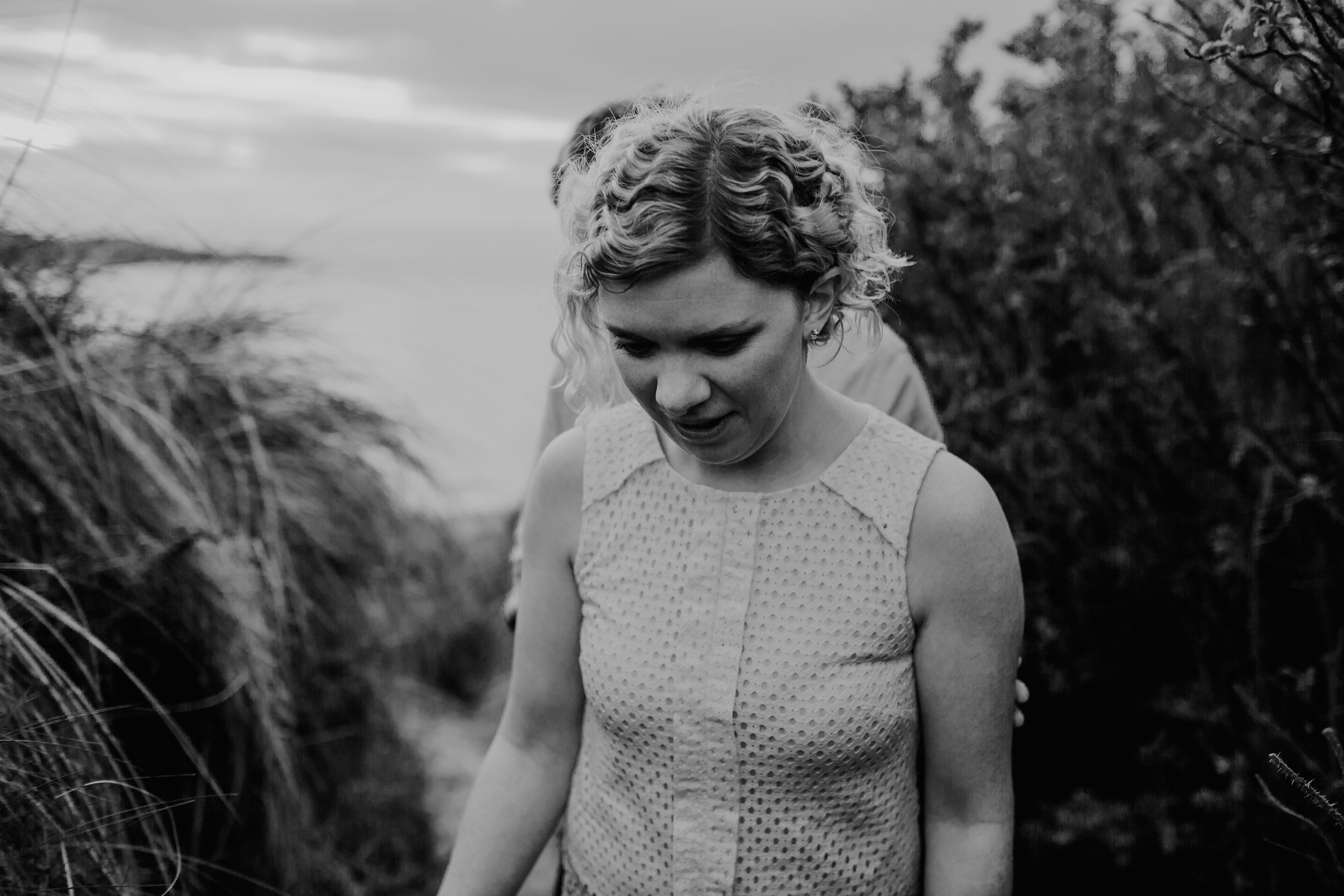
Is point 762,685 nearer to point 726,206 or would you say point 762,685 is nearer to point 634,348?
point 634,348

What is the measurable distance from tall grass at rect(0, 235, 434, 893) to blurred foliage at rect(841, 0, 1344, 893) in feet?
5.72

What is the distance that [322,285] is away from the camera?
162 inches

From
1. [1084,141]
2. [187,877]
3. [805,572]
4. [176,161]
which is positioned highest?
[1084,141]

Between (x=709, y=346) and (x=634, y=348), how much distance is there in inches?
4.4

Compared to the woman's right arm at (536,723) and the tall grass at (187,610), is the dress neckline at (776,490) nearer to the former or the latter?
the woman's right arm at (536,723)

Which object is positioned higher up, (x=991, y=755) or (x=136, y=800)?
(x=991, y=755)

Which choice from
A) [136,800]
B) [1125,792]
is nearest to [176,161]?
[136,800]

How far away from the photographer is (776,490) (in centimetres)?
194

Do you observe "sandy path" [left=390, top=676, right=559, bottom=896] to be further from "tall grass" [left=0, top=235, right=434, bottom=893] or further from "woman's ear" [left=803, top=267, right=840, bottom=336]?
"woman's ear" [left=803, top=267, right=840, bottom=336]

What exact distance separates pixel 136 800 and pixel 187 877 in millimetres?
175

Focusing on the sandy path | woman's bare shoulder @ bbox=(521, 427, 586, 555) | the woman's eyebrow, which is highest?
the woman's eyebrow

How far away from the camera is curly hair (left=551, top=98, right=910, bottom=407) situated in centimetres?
168

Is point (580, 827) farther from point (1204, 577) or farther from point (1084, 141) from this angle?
point (1084, 141)

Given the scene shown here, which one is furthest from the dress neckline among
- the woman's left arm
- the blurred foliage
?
the blurred foliage
